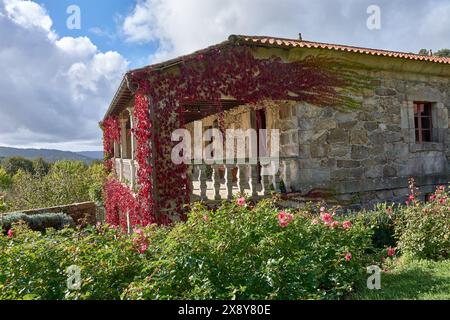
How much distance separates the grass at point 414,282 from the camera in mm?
3865

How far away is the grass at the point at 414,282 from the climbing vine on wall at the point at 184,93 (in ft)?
11.3

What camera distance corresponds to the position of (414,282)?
166 inches

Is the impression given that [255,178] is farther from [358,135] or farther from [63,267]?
[63,267]

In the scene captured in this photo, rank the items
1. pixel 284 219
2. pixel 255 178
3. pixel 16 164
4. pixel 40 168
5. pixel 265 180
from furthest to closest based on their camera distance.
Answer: pixel 16 164 < pixel 40 168 < pixel 265 180 < pixel 255 178 < pixel 284 219

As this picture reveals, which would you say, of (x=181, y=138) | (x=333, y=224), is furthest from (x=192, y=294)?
(x=181, y=138)

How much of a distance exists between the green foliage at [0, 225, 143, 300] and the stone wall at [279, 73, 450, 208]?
15.0 ft

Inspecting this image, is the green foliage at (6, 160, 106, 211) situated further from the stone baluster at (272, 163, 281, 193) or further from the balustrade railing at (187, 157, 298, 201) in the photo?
the stone baluster at (272, 163, 281, 193)

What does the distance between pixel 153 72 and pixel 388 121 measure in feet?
17.4

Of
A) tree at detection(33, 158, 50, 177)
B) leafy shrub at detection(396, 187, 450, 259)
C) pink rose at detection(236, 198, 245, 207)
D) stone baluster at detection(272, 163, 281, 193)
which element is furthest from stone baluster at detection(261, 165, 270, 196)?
tree at detection(33, 158, 50, 177)

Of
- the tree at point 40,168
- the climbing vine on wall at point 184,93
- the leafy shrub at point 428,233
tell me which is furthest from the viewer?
the tree at point 40,168

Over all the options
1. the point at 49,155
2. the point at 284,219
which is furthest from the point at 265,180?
the point at 49,155

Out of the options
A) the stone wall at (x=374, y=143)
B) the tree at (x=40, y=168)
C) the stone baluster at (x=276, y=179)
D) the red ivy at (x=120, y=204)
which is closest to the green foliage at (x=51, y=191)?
the tree at (x=40, y=168)

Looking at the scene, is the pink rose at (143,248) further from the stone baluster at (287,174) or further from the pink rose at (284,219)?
the stone baluster at (287,174)

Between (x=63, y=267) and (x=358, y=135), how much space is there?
6.55m
